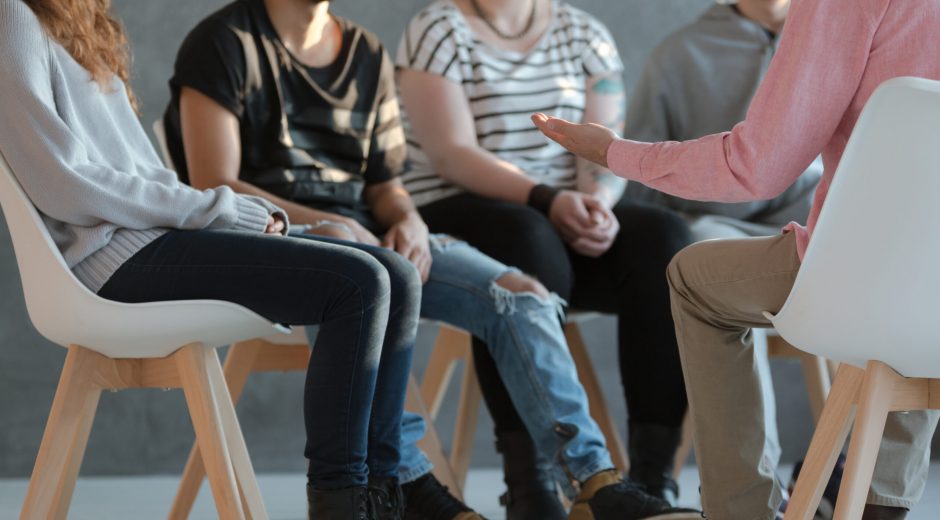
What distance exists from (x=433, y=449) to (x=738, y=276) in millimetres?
747

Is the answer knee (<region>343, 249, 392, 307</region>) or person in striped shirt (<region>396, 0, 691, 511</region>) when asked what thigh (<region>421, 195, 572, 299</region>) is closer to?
person in striped shirt (<region>396, 0, 691, 511</region>)

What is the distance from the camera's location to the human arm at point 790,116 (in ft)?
4.08

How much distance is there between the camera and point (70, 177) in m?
1.45

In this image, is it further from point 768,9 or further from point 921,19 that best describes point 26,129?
point 768,9

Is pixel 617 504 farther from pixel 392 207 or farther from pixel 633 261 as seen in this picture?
pixel 392 207

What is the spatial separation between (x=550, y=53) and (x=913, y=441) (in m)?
1.16

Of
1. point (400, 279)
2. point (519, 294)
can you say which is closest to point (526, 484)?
point (519, 294)

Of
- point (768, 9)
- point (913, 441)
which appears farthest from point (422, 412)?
point (768, 9)

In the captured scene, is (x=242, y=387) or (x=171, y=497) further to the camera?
(x=171, y=497)

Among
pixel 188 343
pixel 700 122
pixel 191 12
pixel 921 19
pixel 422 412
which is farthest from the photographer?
pixel 191 12

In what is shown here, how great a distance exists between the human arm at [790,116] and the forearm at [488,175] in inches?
32.9

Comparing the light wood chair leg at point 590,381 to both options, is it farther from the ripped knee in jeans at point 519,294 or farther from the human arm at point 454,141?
the ripped knee in jeans at point 519,294

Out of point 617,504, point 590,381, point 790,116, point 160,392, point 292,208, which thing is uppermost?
point 790,116

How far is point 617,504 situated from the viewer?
5.57ft
